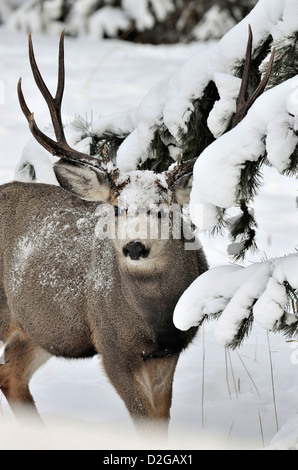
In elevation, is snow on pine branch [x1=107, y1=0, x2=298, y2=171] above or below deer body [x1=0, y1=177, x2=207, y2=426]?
above

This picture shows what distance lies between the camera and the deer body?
5004mm

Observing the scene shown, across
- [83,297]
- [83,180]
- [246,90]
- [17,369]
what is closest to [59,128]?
[83,180]

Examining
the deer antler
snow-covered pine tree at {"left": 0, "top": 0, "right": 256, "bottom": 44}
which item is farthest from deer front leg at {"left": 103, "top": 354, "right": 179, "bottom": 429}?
snow-covered pine tree at {"left": 0, "top": 0, "right": 256, "bottom": 44}

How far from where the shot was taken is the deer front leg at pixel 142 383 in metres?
4.98

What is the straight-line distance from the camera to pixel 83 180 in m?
5.14

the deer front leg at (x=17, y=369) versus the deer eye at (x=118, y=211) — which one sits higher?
the deer eye at (x=118, y=211)

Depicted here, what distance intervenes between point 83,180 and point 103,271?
64 cm

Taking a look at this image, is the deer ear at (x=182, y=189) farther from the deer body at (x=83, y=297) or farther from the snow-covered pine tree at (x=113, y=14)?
the snow-covered pine tree at (x=113, y=14)

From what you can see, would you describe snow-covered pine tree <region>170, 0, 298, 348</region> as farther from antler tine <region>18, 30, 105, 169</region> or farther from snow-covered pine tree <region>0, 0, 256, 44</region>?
snow-covered pine tree <region>0, 0, 256, 44</region>

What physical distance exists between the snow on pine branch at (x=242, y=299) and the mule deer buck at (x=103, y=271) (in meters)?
0.92
